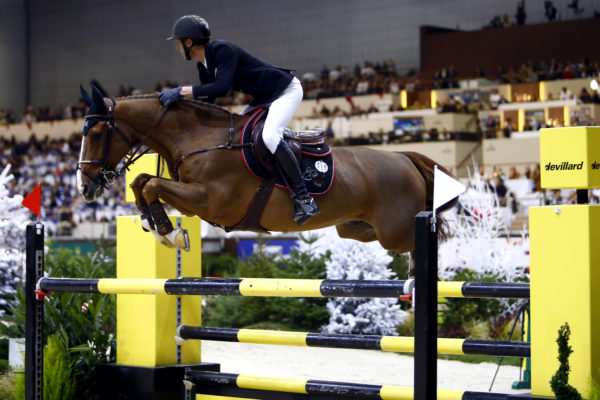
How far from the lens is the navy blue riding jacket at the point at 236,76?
471 centimetres

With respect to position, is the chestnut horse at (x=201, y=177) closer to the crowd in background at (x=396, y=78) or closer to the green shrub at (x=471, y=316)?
the green shrub at (x=471, y=316)

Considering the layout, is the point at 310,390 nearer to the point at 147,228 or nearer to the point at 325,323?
the point at 147,228

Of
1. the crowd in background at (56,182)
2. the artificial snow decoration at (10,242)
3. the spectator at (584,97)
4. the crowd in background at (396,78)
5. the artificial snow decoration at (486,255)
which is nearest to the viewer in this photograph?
the artificial snow decoration at (10,242)

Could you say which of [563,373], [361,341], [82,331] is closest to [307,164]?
[361,341]

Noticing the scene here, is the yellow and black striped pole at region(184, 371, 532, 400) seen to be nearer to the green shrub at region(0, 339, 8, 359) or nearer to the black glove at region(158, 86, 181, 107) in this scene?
the black glove at region(158, 86, 181, 107)

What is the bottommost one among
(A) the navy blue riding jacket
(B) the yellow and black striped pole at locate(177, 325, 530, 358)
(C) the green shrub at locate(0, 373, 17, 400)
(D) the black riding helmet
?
(C) the green shrub at locate(0, 373, 17, 400)

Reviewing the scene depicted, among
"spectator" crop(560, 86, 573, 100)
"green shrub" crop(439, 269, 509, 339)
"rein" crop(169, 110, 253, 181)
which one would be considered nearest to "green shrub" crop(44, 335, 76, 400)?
"rein" crop(169, 110, 253, 181)

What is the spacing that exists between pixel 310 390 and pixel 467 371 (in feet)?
12.4

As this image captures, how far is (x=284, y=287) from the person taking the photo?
3.79 m

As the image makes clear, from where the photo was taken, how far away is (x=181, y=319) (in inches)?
195

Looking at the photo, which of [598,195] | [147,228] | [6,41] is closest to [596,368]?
[147,228]

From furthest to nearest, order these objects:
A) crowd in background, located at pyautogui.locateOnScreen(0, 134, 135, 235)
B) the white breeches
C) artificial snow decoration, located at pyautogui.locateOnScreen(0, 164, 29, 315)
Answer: crowd in background, located at pyautogui.locateOnScreen(0, 134, 135, 235) < artificial snow decoration, located at pyautogui.locateOnScreen(0, 164, 29, 315) < the white breeches

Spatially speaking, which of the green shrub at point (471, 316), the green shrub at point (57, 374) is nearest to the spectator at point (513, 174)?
the green shrub at point (471, 316)

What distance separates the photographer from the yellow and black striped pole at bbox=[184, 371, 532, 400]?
344 cm
